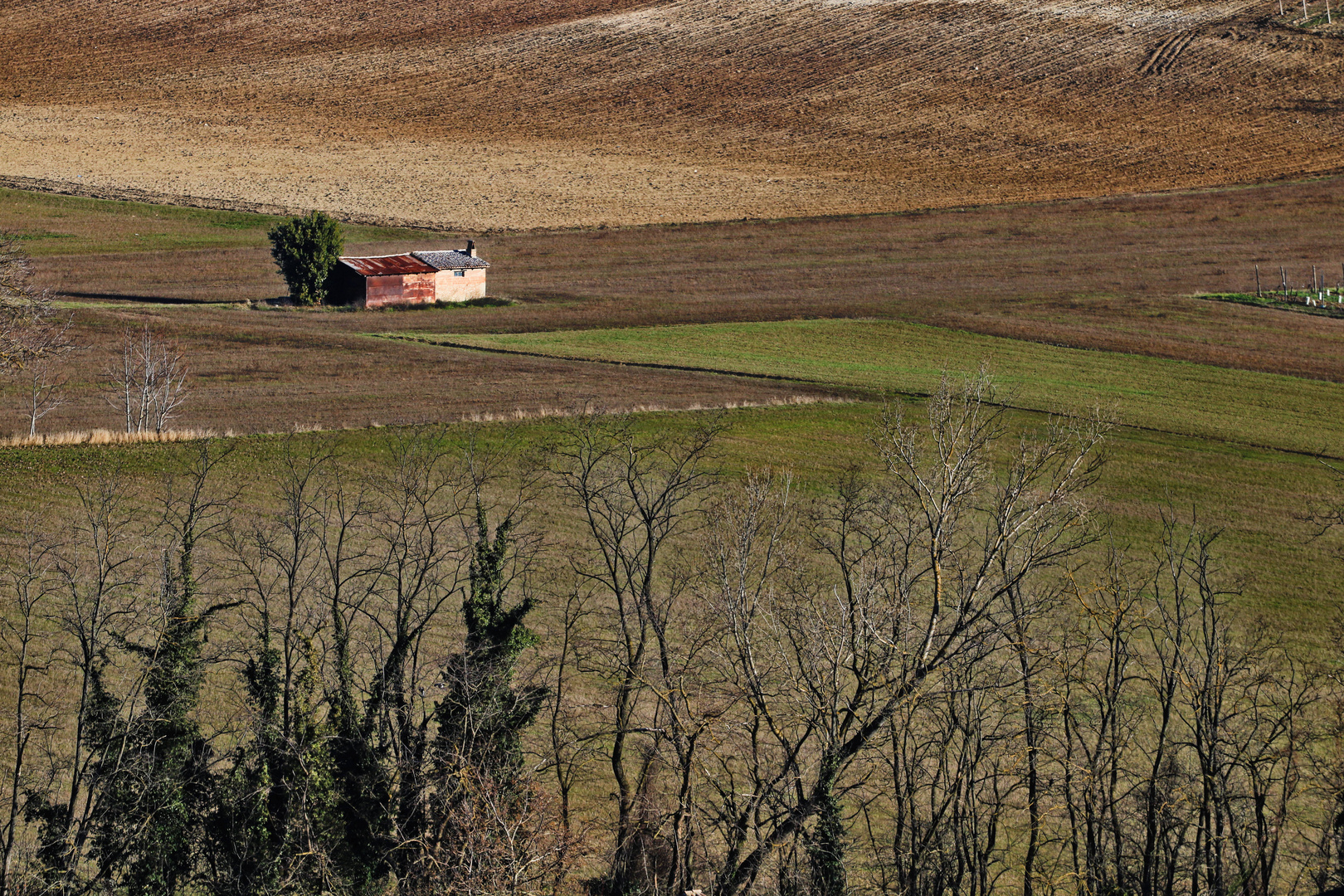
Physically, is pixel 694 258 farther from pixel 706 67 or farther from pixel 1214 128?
pixel 1214 128

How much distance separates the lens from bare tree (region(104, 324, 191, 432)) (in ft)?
147

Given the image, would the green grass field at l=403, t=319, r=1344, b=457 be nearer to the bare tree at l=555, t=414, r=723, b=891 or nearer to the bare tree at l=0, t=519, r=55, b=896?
the bare tree at l=555, t=414, r=723, b=891

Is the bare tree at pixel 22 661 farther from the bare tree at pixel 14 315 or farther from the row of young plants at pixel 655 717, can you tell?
the bare tree at pixel 14 315

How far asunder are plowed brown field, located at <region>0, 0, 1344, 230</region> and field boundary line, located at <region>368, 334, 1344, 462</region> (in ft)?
86.5

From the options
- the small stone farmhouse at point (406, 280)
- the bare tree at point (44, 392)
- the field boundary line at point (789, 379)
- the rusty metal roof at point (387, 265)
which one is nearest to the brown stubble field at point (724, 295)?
the bare tree at point (44, 392)

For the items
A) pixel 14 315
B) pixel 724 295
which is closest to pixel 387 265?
pixel 724 295

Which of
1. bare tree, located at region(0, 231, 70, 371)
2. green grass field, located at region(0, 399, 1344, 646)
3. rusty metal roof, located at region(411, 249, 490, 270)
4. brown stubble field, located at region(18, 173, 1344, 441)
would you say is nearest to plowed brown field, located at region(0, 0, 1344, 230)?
brown stubble field, located at region(18, 173, 1344, 441)

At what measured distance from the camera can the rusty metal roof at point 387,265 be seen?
230 feet

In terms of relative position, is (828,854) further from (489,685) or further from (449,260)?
(449,260)

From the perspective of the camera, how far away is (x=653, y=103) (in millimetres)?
100188

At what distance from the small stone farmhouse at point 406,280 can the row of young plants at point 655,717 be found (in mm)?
31890

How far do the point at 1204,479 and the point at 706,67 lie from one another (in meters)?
69.1

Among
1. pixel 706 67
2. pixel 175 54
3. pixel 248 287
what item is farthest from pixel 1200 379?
pixel 175 54

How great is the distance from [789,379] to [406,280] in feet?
80.7
